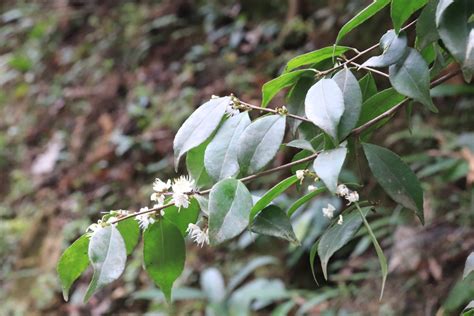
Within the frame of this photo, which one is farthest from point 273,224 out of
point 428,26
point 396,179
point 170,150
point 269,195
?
point 170,150

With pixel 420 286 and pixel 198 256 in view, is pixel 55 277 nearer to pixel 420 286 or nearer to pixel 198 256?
pixel 198 256

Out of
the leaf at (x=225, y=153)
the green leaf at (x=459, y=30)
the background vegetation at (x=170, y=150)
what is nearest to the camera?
the green leaf at (x=459, y=30)

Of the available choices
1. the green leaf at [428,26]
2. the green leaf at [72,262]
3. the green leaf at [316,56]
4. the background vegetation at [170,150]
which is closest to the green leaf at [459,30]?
the green leaf at [428,26]

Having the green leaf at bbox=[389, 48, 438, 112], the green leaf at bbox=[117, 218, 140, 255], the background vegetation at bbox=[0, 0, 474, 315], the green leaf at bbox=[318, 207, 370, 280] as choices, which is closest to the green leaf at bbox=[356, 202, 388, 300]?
the green leaf at bbox=[318, 207, 370, 280]

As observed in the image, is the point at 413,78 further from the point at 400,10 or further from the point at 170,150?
the point at 170,150

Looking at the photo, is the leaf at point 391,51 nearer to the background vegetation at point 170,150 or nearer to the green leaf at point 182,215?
the green leaf at point 182,215

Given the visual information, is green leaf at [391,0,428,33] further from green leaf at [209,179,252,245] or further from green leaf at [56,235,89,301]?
green leaf at [56,235,89,301]

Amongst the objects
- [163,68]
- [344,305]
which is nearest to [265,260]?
[344,305]
